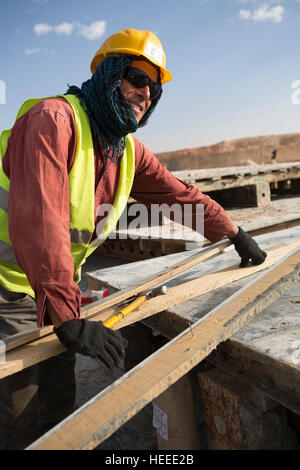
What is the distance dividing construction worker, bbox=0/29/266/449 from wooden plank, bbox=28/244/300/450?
15 centimetres

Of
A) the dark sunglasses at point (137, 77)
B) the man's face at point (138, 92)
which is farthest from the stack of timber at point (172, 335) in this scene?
the dark sunglasses at point (137, 77)

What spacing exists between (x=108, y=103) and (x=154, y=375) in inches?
48.3

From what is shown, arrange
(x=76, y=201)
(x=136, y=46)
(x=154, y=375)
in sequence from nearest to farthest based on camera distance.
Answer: (x=154, y=375)
(x=76, y=201)
(x=136, y=46)

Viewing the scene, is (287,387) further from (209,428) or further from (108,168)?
(108,168)

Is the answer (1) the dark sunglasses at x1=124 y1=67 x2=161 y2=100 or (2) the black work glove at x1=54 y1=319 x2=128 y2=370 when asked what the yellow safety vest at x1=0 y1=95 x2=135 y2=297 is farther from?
(2) the black work glove at x1=54 y1=319 x2=128 y2=370

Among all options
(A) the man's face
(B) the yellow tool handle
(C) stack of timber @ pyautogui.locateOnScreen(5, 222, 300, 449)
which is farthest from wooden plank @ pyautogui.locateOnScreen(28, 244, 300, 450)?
(A) the man's face

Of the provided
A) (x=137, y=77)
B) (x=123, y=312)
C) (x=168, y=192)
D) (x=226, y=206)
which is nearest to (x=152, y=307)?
(x=123, y=312)

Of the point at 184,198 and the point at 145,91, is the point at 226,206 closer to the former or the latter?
the point at 184,198

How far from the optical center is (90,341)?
4.33 ft

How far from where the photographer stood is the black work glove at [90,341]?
131cm

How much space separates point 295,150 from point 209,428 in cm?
3835

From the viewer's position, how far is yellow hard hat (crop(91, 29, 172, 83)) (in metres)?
1.78

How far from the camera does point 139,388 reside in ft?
3.92
